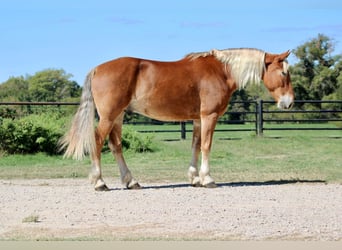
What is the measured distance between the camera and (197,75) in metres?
11.0

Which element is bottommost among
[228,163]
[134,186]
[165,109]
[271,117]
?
[271,117]

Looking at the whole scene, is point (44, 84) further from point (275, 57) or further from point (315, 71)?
point (275, 57)

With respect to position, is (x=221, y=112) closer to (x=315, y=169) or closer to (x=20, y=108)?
(x=315, y=169)

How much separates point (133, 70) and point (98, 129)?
3.59ft

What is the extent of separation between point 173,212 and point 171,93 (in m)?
3.01

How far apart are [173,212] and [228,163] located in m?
7.40

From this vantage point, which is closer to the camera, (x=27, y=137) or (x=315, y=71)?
(x=27, y=137)

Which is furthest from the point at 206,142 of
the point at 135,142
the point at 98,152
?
the point at 135,142

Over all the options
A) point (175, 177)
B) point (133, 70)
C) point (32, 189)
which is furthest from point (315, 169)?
point (32, 189)

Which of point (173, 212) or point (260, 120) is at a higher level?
point (260, 120)

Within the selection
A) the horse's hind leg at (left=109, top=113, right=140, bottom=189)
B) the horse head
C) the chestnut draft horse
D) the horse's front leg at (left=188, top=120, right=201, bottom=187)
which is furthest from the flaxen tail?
the horse head

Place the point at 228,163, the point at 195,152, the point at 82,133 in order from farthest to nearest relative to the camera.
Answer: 1. the point at 228,163
2. the point at 195,152
3. the point at 82,133

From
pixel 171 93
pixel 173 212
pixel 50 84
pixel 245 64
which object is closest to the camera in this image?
pixel 173 212

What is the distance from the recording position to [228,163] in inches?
615
